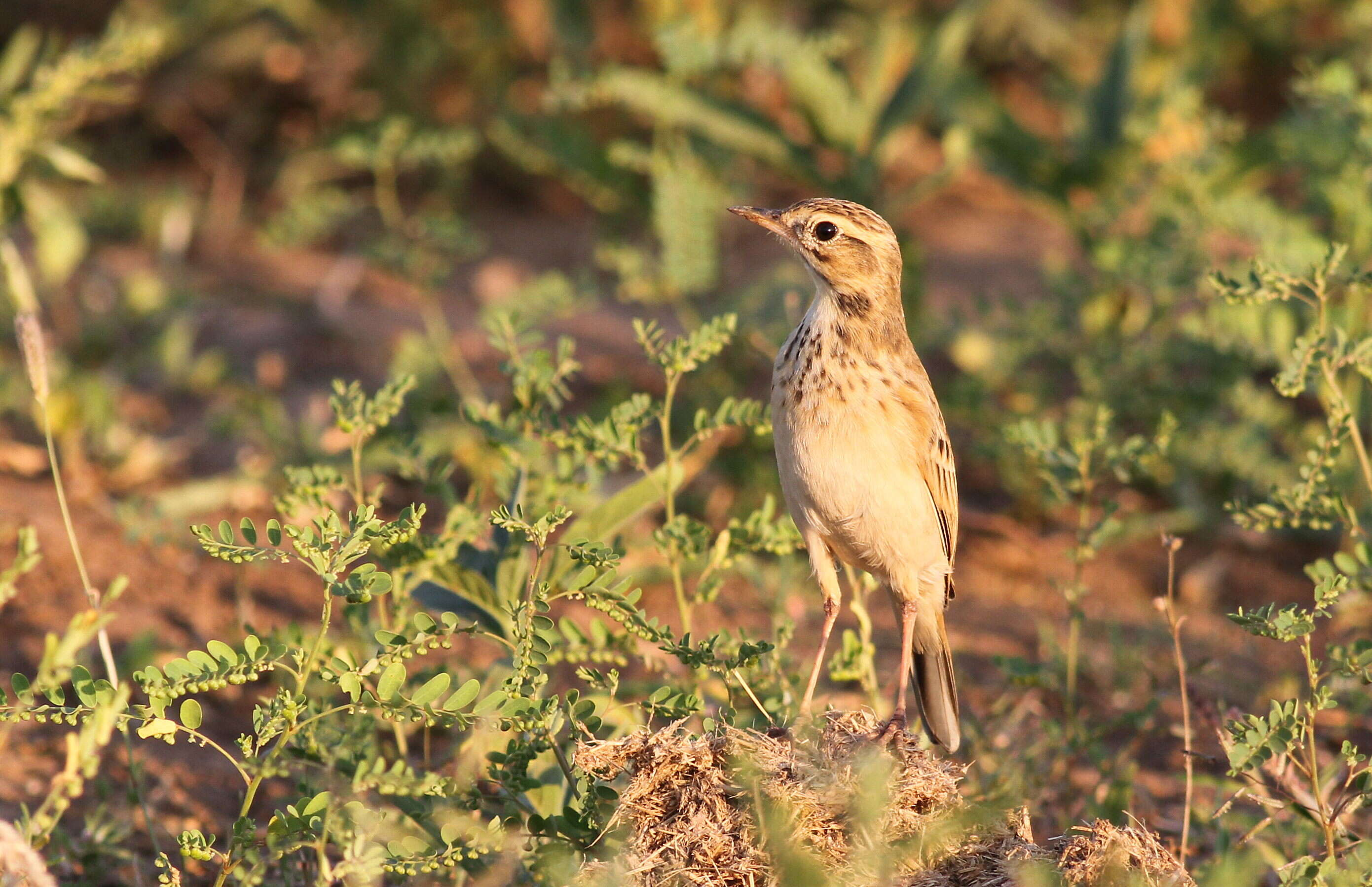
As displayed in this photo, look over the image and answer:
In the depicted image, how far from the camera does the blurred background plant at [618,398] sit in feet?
11.0

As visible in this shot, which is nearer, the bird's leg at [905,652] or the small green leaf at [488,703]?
the small green leaf at [488,703]

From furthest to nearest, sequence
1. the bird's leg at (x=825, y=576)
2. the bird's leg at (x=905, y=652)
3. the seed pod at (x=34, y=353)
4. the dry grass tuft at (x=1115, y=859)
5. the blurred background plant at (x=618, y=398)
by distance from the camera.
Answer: the bird's leg at (x=825, y=576) < the bird's leg at (x=905, y=652) < the blurred background plant at (x=618, y=398) < the seed pod at (x=34, y=353) < the dry grass tuft at (x=1115, y=859)

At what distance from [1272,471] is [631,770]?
3904mm

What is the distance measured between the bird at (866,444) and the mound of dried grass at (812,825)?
0.60 m

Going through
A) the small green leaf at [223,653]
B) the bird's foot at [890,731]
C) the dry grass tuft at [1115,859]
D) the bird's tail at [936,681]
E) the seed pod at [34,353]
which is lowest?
the bird's tail at [936,681]

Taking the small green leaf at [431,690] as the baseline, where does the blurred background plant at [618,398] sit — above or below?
below

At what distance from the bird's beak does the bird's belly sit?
2.29 ft

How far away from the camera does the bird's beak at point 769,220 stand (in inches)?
172

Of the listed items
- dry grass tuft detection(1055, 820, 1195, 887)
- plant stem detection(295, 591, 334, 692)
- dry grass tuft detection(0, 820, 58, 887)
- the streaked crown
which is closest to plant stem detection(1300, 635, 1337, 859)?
dry grass tuft detection(1055, 820, 1195, 887)

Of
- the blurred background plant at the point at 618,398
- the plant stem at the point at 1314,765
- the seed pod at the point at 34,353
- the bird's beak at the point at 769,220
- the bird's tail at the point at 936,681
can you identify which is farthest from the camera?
the bird's beak at the point at 769,220

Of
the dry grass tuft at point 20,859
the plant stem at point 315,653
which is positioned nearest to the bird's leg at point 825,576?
the plant stem at point 315,653

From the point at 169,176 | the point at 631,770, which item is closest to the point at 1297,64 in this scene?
the point at 631,770

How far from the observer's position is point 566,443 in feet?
12.4

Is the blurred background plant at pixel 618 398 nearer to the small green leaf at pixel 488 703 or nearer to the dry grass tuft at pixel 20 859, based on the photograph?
the small green leaf at pixel 488 703
